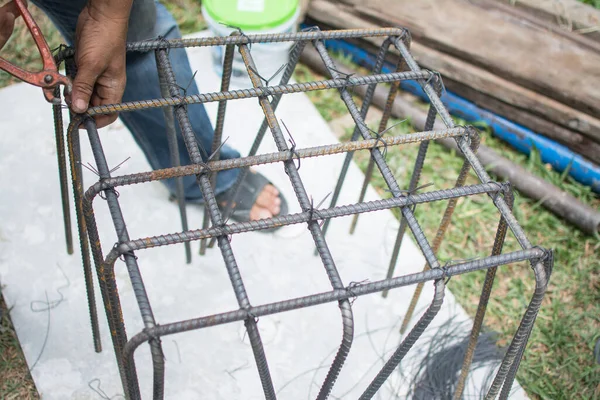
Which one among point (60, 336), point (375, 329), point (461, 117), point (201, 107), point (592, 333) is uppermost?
point (461, 117)

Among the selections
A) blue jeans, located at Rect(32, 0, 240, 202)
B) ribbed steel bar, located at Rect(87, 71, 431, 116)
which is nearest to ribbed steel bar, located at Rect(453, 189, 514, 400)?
ribbed steel bar, located at Rect(87, 71, 431, 116)

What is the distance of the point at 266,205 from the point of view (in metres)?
2.26

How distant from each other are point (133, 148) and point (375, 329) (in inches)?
43.5

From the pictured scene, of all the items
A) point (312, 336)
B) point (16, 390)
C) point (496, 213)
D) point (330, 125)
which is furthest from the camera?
point (330, 125)

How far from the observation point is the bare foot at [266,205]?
2.25 meters

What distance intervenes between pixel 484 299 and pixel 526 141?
1.29 m

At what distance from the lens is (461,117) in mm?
2787

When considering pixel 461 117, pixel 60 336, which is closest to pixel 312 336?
pixel 60 336

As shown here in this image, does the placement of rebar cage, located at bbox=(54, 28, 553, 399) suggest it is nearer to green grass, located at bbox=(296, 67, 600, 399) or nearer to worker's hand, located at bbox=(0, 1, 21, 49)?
worker's hand, located at bbox=(0, 1, 21, 49)

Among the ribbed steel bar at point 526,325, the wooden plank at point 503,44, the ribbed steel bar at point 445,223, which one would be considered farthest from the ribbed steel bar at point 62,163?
the wooden plank at point 503,44

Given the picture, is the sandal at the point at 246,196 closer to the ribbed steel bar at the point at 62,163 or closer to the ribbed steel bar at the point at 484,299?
the ribbed steel bar at the point at 62,163

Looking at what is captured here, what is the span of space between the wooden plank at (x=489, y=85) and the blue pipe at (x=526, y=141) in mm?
50

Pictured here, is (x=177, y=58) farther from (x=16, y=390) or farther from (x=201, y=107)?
(x=16, y=390)

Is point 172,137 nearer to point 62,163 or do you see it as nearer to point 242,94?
point 62,163
